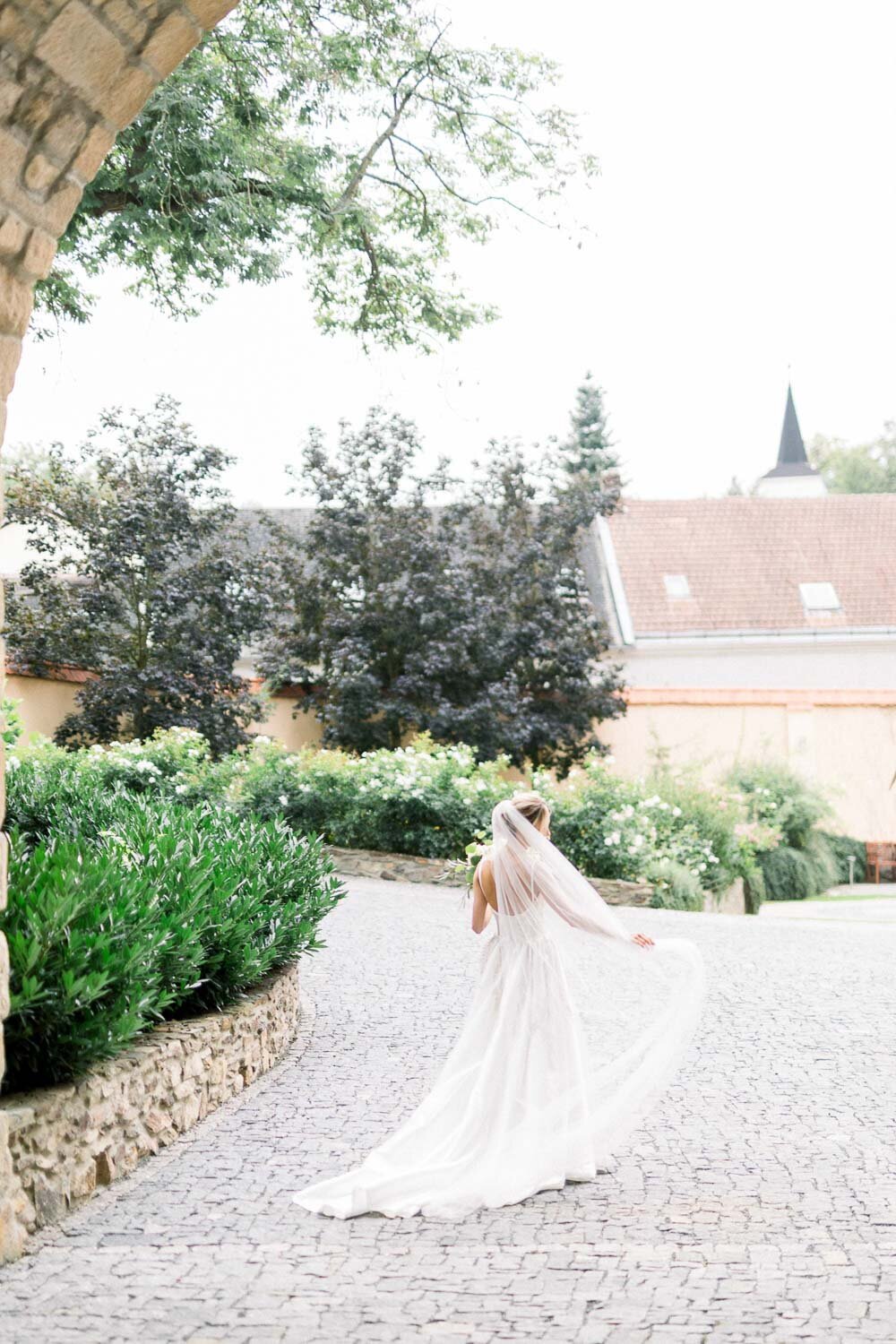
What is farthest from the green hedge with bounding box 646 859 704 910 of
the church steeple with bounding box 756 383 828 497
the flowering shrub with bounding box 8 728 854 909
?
the church steeple with bounding box 756 383 828 497

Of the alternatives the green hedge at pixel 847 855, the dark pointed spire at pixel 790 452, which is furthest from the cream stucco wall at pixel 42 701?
the dark pointed spire at pixel 790 452

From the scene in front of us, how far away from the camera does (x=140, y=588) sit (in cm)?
2027

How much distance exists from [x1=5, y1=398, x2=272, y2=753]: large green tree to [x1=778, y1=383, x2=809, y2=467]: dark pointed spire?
40.7m

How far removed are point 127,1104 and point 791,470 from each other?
2138 inches

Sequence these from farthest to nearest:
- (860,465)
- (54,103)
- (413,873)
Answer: (860,465) < (413,873) < (54,103)

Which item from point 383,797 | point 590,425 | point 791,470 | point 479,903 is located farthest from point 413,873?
point 791,470

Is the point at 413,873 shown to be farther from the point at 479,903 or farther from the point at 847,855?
the point at 479,903

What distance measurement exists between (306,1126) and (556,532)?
17075 millimetres

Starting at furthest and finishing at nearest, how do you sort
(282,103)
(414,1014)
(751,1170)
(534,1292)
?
(282,103)
(414,1014)
(751,1170)
(534,1292)

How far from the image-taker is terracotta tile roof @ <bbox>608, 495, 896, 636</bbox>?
2869 centimetres

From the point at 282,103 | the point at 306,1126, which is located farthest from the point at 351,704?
the point at 306,1126

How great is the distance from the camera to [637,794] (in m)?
16.9

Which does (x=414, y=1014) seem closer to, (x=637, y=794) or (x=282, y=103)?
(x=282, y=103)

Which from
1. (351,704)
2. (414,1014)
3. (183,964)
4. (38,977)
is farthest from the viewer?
(351,704)
